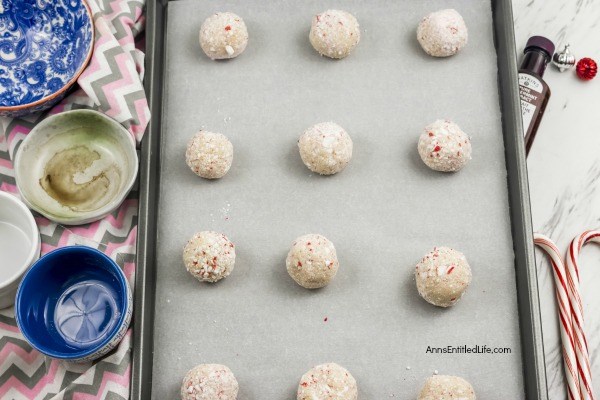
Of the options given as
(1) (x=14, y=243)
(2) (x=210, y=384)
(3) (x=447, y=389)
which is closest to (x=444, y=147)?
(3) (x=447, y=389)

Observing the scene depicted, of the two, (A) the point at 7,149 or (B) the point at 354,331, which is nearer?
(B) the point at 354,331

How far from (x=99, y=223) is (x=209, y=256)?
244 millimetres

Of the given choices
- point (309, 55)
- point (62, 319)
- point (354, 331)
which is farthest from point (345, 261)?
point (62, 319)

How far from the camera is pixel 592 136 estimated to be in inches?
58.7

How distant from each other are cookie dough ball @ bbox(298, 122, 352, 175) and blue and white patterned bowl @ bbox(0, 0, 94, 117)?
1.55 ft

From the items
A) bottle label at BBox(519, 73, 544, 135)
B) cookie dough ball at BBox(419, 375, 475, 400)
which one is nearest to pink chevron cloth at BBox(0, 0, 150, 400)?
cookie dough ball at BBox(419, 375, 475, 400)

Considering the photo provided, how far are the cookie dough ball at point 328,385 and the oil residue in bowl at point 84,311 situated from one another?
0.36 metres

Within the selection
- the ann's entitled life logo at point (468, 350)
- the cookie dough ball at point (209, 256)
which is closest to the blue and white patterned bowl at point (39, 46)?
the cookie dough ball at point (209, 256)

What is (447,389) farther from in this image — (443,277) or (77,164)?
(77,164)

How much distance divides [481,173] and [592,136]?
1.13 ft

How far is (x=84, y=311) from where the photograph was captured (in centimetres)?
128

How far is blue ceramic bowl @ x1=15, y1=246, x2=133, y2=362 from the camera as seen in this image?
1193 mm

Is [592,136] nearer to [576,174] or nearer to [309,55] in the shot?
[576,174]

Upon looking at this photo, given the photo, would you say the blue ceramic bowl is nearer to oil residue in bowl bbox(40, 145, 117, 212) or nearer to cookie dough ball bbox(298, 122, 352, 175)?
oil residue in bowl bbox(40, 145, 117, 212)
